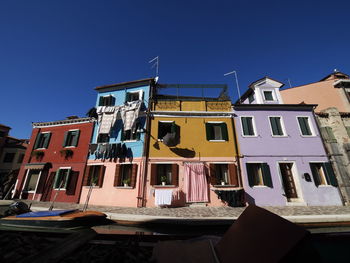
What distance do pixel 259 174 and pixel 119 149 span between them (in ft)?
37.0

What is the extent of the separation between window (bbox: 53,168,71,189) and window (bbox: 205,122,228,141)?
1257 cm

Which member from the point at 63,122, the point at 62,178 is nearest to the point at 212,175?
the point at 62,178

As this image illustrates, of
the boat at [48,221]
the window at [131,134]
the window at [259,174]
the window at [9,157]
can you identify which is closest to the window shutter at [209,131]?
the window at [259,174]

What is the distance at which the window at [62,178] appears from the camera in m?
12.2

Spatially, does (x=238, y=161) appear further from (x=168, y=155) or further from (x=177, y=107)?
(x=177, y=107)

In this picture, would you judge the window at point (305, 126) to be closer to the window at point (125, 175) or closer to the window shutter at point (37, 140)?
the window at point (125, 175)

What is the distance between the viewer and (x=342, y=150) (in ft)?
36.5

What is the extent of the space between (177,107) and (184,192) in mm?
7220

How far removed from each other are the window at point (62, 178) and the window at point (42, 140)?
151 inches

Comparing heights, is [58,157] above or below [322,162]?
above

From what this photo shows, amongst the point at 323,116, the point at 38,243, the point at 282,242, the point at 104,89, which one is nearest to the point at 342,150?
the point at 323,116

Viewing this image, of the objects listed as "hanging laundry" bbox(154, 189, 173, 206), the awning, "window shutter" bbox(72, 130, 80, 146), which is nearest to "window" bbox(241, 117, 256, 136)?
"hanging laundry" bbox(154, 189, 173, 206)

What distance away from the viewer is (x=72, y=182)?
39.9ft

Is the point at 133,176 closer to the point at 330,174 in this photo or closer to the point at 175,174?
the point at 175,174
